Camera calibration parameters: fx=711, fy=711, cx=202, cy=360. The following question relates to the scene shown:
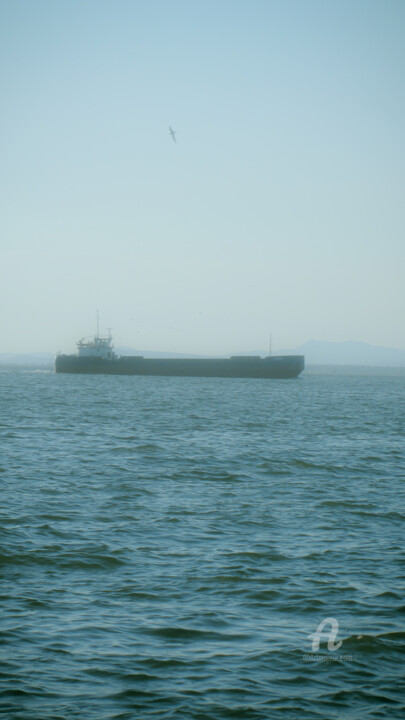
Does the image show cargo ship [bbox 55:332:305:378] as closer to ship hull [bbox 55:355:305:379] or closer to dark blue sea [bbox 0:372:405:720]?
ship hull [bbox 55:355:305:379]

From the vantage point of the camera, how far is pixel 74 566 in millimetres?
11789

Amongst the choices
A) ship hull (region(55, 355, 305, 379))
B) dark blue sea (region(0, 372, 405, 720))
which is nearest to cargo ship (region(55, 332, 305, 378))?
ship hull (region(55, 355, 305, 379))

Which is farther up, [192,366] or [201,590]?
[192,366]

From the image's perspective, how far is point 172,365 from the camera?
411 ft

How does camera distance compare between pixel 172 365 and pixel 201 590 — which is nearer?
pixel 201 590

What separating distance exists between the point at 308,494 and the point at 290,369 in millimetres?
100080

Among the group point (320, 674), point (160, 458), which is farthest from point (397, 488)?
point (320, 674)

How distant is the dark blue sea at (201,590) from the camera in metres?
7.50

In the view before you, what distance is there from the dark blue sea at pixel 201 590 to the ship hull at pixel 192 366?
309 feet

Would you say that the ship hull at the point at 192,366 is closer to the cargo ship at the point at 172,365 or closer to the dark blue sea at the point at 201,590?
the cargo ship at the point at 172,365

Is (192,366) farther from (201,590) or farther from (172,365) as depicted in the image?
(201,590)

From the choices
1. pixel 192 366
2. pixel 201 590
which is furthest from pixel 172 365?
pixel 201 590

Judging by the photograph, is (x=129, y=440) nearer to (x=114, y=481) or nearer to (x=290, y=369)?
(x=114, y=481)

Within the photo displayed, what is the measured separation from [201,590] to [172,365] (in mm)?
114796
